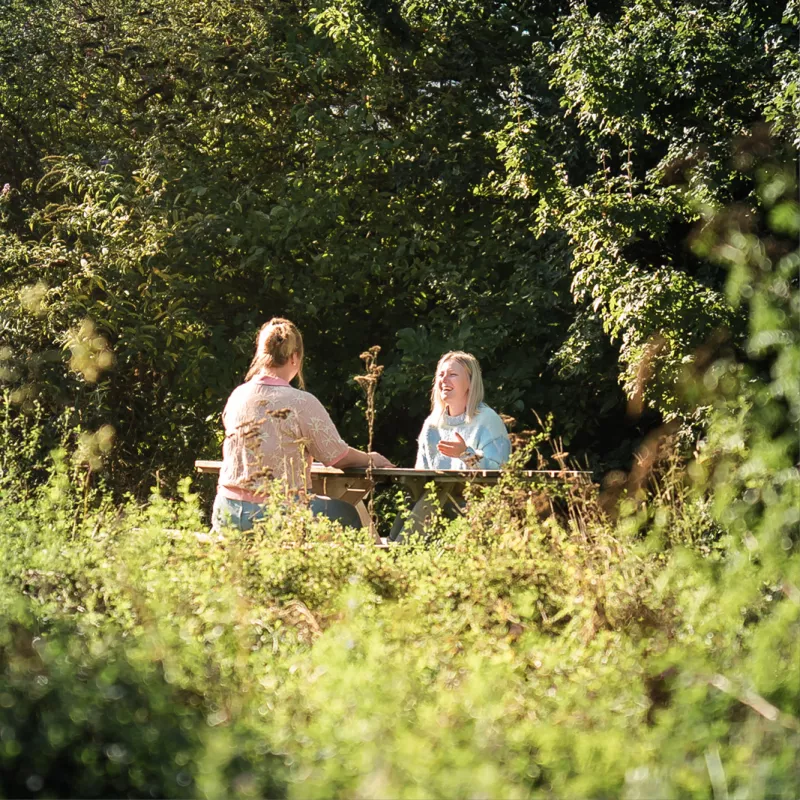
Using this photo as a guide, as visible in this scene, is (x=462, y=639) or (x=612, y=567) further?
(x=612, y=567)

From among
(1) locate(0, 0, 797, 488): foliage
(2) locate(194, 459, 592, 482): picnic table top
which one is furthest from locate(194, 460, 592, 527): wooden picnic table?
(1) locate(0, 0, 797, 488): foliage

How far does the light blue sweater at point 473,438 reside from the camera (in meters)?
6.33

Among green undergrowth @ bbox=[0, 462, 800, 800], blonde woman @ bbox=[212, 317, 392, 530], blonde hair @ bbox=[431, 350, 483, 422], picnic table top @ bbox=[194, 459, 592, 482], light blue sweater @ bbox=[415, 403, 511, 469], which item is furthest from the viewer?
blonde hair @ bbox=[431, 350, 483, 422]

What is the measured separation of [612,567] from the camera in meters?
4.01

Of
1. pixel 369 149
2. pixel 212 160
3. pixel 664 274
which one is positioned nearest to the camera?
pixel 664 274

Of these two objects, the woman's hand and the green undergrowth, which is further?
the woman's hand

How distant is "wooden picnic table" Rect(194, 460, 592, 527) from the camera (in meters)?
4.85

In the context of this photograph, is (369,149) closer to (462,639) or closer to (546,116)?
(546,116)

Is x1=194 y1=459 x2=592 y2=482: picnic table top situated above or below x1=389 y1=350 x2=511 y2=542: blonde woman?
below

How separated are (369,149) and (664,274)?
2.84 m

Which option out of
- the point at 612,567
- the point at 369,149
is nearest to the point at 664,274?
the point at 369,149

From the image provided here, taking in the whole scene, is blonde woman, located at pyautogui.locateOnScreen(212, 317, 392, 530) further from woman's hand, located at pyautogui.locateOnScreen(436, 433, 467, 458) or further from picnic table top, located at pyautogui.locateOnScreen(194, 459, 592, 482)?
woman's hand, located at pyautogui.locateOnScreen(436, 433, 467, 458)

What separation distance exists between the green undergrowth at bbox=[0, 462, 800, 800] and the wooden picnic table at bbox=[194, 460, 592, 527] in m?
0.23

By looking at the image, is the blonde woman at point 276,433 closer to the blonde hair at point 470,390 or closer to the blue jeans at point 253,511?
the blue jeans at point 253,511
